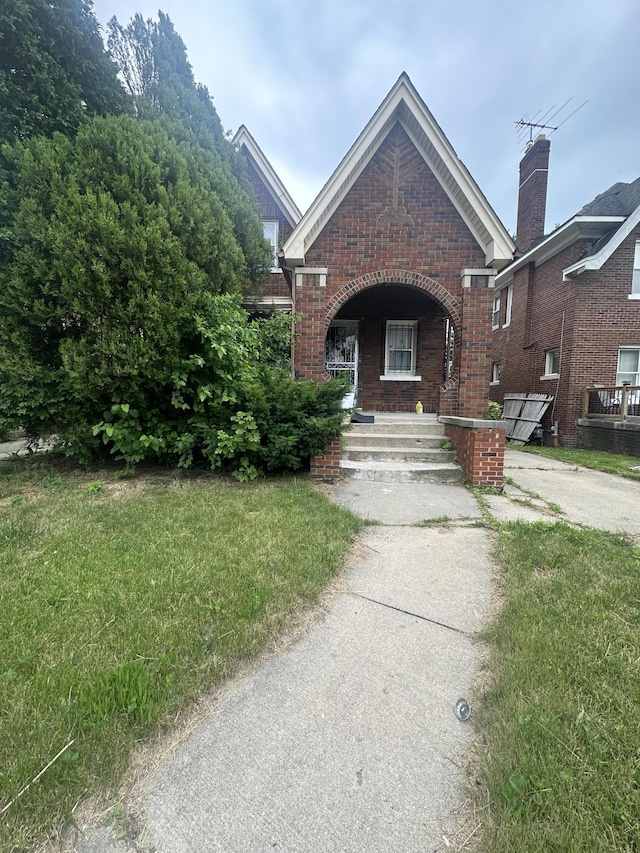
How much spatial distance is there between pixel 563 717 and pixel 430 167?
27.8 ft

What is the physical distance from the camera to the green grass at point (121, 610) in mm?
1407

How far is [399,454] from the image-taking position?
6711mm

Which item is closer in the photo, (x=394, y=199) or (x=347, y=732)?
(x=347, y=732)

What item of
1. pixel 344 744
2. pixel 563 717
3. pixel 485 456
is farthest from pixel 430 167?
pixel 344 744

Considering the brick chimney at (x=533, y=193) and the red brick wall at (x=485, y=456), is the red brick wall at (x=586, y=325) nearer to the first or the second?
the brick chimney at (x=533, y=193)

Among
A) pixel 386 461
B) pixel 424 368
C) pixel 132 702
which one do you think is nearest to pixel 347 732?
pixel 132 702

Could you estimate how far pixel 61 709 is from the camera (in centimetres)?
157

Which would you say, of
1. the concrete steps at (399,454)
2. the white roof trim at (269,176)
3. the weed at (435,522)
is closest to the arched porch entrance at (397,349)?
the concrete steps at (399,454)

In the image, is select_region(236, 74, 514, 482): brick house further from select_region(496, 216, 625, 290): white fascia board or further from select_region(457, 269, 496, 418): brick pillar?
select_region(496, 216, 625, 290): white fascia board

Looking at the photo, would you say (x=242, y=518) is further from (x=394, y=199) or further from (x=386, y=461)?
(x=394, y=199)

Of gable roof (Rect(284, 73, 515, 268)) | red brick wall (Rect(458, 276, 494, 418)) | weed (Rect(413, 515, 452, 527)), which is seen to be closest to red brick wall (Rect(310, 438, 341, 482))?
weed (Rect(413, 515, 452, 527))

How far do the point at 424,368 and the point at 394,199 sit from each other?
396 centimetres

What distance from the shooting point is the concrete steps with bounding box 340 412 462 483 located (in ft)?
20.4

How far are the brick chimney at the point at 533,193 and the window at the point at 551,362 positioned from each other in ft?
14.3
